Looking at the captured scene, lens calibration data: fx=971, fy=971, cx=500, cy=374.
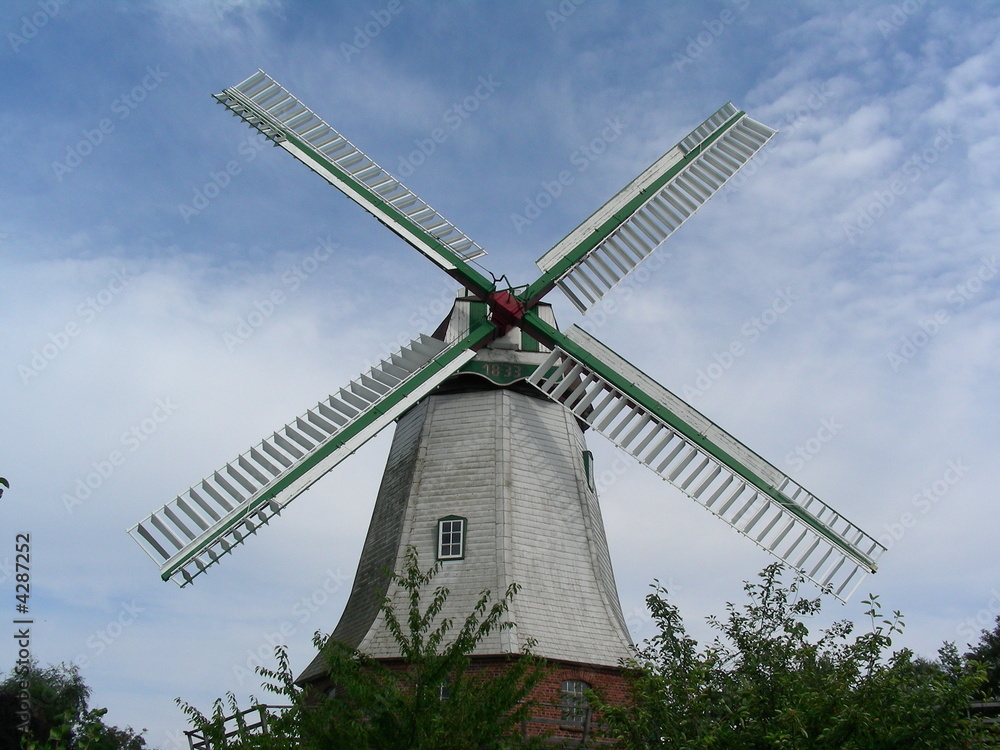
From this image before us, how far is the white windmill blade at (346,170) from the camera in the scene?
58.7ft


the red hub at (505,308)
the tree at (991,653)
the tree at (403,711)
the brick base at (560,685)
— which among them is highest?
the tree at (991,653)

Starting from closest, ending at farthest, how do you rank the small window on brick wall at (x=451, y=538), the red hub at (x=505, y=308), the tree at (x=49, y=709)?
the small window on brick wall at (x=451, y=538) → the red hub at (x=505, y=308) → the tree at (x=49, y=709)

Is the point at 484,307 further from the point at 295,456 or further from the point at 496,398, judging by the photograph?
the point at 295,456

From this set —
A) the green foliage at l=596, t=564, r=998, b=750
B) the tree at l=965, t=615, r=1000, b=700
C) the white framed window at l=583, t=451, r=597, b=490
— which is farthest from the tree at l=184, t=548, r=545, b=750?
the tree at l=965, t=615, r=1000, b=700

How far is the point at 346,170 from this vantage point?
18.5 meters

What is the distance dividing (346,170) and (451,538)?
24.2ft

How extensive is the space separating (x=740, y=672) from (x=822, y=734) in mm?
1545

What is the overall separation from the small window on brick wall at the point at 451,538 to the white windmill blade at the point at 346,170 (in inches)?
173

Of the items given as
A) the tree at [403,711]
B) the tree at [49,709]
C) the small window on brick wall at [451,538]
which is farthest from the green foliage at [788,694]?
the tree at [49,709]

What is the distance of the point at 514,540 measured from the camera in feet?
51.9

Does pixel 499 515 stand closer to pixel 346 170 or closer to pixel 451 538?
pixel 451 538

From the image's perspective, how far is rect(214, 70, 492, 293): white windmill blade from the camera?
17.9 m

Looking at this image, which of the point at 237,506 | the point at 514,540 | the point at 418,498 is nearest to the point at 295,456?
the point at 237,506

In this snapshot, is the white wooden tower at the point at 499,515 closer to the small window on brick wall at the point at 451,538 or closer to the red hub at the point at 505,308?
the small window on brick wall at the point at 451,538
